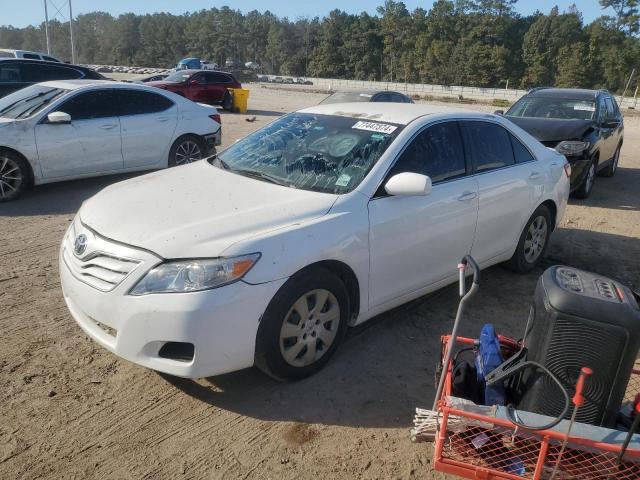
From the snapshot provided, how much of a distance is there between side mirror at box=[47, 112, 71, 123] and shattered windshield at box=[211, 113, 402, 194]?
3754 mm

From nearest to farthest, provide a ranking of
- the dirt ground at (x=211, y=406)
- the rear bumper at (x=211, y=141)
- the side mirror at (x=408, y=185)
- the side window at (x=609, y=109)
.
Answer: the dirt ground at (x=211, y=406), the side mirror at (x=408, y=185), the rear bumper at (x=211, y=141), the side window at (x=609, y=109)

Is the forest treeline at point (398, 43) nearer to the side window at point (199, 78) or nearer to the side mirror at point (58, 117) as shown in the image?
the side window at point (199, 78)

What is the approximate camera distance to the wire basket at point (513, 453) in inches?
95.3

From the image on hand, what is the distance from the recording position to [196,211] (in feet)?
10.9

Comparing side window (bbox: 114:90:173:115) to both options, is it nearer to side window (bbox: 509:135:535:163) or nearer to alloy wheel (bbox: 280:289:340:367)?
side window (bbox: 509:135:535:163)

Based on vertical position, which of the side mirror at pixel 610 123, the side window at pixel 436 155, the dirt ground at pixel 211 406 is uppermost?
the side window at pixel 436 155

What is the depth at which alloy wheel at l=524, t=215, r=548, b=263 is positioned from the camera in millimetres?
5305

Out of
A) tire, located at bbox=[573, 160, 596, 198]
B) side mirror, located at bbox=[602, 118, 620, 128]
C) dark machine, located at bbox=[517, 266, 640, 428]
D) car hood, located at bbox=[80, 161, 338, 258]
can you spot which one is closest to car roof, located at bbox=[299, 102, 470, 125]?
car hood, located at bbox=[80, 161, 338, 258]

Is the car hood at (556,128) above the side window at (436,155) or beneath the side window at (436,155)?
beneath

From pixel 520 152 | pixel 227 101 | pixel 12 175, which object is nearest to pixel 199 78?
pixel 227 101

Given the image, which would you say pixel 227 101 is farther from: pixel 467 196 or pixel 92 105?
pixel 467 196

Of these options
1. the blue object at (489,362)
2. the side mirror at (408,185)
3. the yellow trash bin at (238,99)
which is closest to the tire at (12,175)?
the side mirror at (408,185)

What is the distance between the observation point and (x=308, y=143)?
4133 mm

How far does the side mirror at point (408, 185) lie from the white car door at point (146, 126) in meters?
5.62
